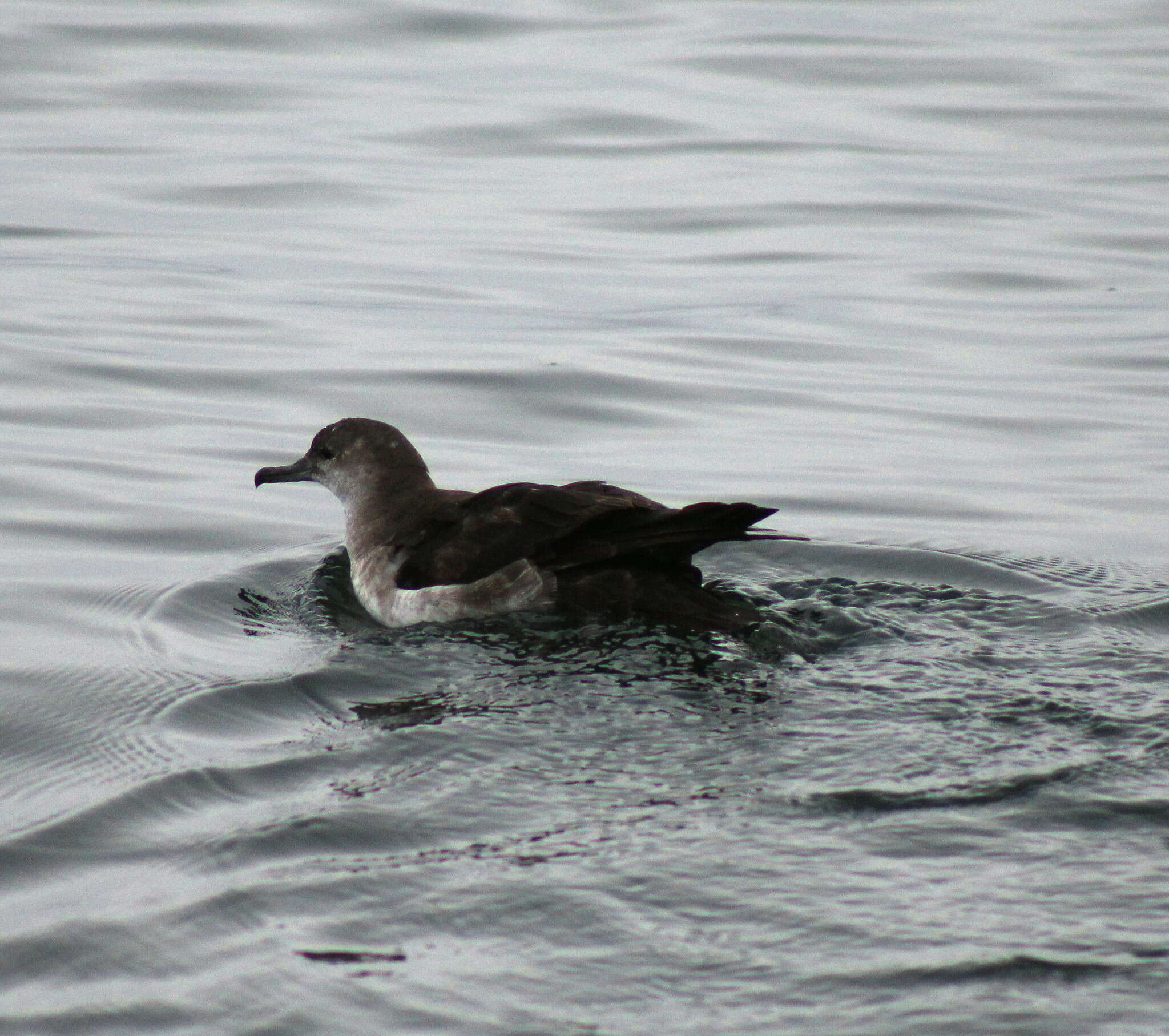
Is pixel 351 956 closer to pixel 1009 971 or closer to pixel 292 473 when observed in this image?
pixel 1009 971

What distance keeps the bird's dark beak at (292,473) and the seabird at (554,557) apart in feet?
2.84

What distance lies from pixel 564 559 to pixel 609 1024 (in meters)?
3.19

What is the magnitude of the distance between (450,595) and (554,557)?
1.69 feet

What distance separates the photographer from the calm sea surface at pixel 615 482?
415 cm

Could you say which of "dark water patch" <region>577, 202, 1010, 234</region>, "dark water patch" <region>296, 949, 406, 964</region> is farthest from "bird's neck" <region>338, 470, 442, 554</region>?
"dark water patch" <region>577, 202, 1010, 234</region>

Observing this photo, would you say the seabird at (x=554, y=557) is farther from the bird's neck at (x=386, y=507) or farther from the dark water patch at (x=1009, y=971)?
the dark water patch at (x=1009, y=971)

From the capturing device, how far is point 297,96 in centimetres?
2084

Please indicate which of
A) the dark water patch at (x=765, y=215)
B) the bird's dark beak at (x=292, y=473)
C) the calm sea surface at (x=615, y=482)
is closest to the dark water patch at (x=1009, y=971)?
the calm sea surface at (x=615, y=482)

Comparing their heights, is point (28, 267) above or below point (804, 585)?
above

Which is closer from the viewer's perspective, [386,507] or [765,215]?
[386,507]

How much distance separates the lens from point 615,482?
9500mm

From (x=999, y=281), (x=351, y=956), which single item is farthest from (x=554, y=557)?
(x=999, y=281)

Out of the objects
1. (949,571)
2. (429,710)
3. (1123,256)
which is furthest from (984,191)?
(429,710)

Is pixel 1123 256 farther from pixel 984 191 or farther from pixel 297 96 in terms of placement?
pixel 297 96
